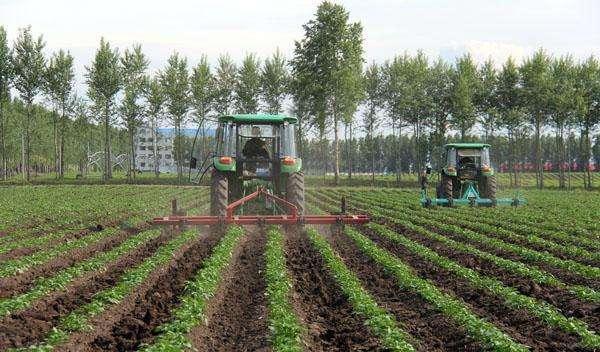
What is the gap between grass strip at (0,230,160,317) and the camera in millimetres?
8762

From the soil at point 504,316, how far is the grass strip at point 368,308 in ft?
4.38

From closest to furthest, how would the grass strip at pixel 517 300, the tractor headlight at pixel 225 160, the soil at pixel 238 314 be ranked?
the soil at pixel 238 314 < the grass strip at pixel 517 300 < the tractor headlight at pixel 225 160

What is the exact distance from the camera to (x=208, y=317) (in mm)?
8680

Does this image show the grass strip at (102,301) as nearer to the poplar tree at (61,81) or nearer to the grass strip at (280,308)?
the grass strip at (280,308)

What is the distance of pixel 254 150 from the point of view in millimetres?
19266

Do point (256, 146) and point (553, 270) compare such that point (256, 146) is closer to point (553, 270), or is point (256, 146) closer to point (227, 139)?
point (227, 139)

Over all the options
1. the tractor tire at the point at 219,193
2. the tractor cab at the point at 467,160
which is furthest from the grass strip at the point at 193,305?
the tractor cab at the point at 467,160

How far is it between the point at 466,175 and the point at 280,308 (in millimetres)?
20411

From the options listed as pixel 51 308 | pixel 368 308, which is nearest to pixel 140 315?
pixel 51 308

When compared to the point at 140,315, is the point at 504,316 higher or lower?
lower

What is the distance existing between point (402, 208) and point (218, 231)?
12061 mm

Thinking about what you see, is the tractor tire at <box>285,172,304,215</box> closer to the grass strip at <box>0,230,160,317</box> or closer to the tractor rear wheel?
the grass strip at <box>0,230,160,317</box>

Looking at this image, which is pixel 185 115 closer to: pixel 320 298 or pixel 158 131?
pixel 158 131

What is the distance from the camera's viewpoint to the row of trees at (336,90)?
184ft
